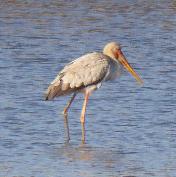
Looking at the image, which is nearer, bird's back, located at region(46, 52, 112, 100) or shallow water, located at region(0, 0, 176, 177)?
shallow water, located at region(0, 0, 176, 177)

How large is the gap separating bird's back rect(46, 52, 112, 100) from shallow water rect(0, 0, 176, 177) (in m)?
0.31

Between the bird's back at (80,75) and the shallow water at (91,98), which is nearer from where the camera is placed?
the shallow water at (91,98)

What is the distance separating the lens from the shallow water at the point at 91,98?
9984 mm

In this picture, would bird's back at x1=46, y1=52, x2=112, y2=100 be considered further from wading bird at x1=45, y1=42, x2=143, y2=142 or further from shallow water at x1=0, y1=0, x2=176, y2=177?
shallow water at x1=0, y1=0, x2=176, y2=177

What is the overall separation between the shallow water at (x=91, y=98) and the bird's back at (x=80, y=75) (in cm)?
31

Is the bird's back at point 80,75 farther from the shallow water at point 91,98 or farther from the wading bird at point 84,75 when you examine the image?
the shallow water at point 91,98

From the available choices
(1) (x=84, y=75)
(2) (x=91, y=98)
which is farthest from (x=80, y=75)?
(2) (x=91, y=98)

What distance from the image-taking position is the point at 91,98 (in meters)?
13.7

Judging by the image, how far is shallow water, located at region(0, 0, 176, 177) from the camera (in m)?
9.98

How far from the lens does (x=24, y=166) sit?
9625 millimetres

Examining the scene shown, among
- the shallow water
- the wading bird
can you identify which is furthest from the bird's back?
the shallow water

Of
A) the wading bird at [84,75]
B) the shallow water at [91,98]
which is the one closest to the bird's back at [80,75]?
the wading bird at [84,75]

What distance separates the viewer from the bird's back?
12547 millimetres

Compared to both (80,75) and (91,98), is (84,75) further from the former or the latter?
(91,98)
